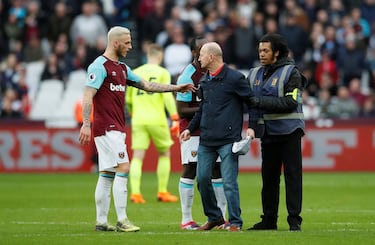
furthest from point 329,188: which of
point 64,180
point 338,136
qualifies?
point 64,180

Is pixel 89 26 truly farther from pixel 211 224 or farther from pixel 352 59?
pixel 211 224

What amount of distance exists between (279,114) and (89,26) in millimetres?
18107

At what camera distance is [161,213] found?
53.8 feet

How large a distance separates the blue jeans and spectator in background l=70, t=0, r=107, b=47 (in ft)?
56.9

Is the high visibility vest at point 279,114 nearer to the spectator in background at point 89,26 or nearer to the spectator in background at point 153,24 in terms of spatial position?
the spectator in background at point 153,24

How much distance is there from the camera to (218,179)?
1412 cm

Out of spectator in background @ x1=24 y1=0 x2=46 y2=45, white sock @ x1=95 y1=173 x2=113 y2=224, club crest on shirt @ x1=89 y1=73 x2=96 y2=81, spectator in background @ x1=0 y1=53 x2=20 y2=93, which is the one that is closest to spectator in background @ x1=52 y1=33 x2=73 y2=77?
spectator in background @ x1=24 y1=0 x2=46 y2=45

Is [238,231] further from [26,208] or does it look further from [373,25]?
[373,25]

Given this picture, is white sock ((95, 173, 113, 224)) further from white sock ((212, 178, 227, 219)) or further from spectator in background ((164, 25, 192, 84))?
spectator in background ((164, 25, 192, 84))

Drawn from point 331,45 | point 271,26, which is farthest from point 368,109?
point 271,26

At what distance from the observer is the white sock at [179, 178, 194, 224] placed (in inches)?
549

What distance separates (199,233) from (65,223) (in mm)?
2608

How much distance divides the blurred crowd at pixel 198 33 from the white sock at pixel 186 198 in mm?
13747

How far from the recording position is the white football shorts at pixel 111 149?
1338cm
